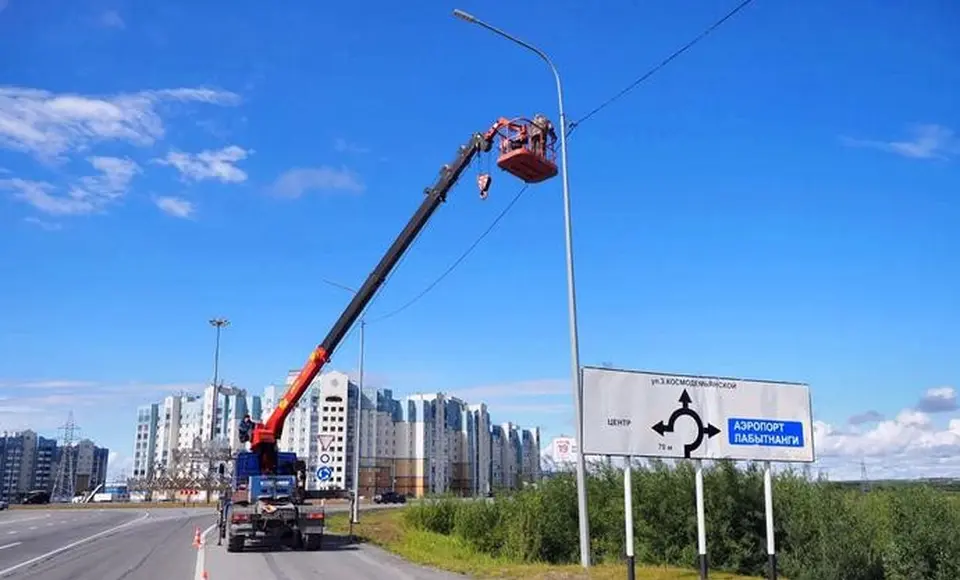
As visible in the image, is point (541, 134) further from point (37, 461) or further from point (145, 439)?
point (37, 461)

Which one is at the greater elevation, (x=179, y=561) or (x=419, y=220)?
(x=419, y=220)

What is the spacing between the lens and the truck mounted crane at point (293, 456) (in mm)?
22766

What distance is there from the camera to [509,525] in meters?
27.2

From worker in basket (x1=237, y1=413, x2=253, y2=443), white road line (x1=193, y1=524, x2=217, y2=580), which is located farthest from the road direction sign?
white road line (x1=193, y1=524, x2=217, y2=580)

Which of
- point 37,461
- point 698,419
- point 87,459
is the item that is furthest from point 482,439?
point 698,419

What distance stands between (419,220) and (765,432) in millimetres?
12553

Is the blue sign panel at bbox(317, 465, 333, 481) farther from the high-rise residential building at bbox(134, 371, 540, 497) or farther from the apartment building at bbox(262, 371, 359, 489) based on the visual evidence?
the high-rise residential building at bbox(134, 371, 540, 497)

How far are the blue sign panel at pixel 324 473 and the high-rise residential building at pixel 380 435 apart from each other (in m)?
74.5

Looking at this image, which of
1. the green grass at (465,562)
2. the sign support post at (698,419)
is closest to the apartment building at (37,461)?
the green grass at (465,562)

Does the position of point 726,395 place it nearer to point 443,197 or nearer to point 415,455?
point 443,197

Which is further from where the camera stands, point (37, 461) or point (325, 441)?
point (37, 461)

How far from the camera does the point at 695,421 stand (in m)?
14.1

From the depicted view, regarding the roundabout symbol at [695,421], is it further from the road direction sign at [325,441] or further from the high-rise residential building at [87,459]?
Answer: the high-rise residential building at [87,459]

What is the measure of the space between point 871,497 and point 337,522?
82.2ft
